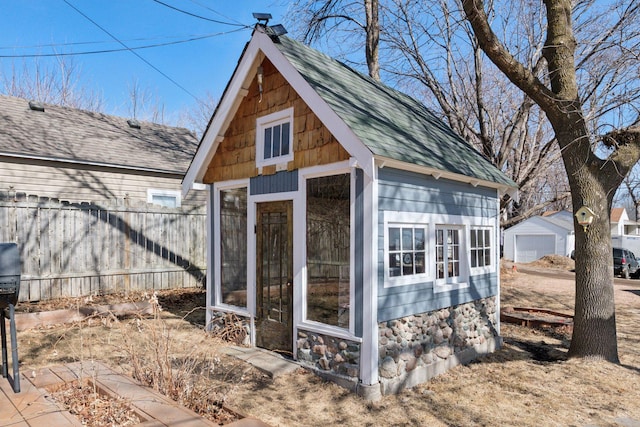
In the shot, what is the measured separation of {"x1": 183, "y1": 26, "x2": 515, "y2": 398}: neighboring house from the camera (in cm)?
498

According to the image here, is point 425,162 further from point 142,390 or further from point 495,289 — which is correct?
point 142,390

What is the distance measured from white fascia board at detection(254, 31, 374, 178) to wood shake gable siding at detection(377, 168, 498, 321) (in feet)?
1.31

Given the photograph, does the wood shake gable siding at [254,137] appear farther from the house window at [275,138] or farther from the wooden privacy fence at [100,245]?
the wooden privacy fence at [100,245]

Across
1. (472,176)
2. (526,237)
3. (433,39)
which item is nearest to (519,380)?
(472,176)

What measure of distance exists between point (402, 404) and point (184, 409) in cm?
241

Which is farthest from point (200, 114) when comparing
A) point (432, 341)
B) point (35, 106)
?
point (432, 341)

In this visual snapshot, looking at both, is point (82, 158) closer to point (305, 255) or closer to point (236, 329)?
point (236, 329)

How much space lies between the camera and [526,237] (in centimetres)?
3052

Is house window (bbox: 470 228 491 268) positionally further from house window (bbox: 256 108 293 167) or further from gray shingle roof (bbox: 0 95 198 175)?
gray shingle roof (bbox: 0 95 198 175)

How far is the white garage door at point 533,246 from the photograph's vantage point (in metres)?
29.2

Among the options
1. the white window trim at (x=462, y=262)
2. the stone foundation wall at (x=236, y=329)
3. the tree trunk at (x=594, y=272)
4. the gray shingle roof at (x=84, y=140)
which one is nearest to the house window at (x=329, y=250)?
the stone foundation wall at (x=236, y=329)

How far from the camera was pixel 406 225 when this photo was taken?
17.6ft

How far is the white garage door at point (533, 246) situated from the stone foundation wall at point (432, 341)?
82.6 ft

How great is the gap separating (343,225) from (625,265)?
21.2 metres
